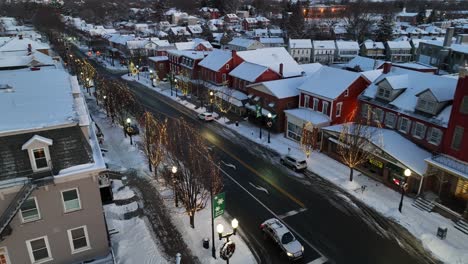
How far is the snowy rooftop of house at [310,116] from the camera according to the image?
39.8 meters

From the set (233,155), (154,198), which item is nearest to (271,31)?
(233,155)

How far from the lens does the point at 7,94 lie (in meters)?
21.4

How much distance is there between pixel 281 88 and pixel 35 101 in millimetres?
31033

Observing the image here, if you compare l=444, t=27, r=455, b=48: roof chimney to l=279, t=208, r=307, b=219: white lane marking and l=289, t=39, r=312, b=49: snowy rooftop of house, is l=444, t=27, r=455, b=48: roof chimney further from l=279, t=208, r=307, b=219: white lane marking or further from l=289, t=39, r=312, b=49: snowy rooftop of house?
l=279, t=208, r=307, b=219: white lane marking

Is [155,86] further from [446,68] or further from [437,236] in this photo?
[446,68]

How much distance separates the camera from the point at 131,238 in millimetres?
24531

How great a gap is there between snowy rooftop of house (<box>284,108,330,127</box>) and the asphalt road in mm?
6030

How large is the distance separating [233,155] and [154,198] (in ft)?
38.5

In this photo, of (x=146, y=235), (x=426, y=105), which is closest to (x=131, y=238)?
(x=146, y=235)

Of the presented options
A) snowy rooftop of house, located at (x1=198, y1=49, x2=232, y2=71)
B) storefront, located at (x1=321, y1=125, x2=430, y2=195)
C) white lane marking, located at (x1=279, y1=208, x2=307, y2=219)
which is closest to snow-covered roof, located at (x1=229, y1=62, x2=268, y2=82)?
snowy rooftop of house, located at (x1=198, y1=49, x2=232, y2=71)

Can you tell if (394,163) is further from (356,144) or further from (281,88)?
(281,88)

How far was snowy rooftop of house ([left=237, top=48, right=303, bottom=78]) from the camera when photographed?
5531 centimetres

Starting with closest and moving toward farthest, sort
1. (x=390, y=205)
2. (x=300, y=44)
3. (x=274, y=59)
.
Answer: (x=390, y=205) → (x=274, y=59) → (x=300, y=44)

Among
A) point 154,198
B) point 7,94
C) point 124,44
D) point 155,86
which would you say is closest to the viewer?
point 7,94
